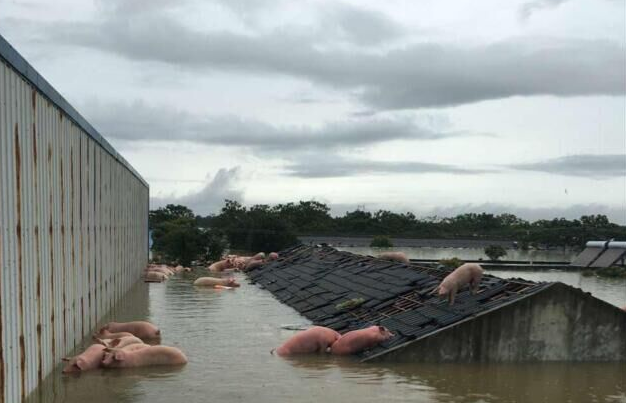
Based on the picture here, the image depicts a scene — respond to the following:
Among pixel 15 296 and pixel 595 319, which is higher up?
pixel 15 296

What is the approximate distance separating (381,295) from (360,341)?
517cm

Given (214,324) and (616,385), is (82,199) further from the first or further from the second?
(616,385)

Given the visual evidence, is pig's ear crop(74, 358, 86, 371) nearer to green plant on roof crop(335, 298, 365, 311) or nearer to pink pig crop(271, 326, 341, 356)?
pink pig crop(271, 326, 341, 356)

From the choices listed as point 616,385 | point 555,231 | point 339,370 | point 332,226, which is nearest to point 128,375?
point 339,370

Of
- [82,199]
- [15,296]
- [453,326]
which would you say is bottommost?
[453,326]

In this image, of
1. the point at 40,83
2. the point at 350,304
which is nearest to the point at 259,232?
the point at 350,304

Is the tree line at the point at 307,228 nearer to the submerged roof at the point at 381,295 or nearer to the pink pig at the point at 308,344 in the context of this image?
the submerged roof at the point at 381,295

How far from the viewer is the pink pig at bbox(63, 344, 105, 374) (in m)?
12.9

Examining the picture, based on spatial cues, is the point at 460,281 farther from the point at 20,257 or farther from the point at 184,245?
the point at 184,245

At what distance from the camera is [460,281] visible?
53.2 ft

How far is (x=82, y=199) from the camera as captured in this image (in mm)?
16344

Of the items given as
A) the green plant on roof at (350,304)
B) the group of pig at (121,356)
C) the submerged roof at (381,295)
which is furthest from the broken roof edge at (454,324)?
the green plant on roof at (350,304)

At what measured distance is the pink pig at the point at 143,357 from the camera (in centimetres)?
1355

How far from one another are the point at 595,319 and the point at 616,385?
171cm
